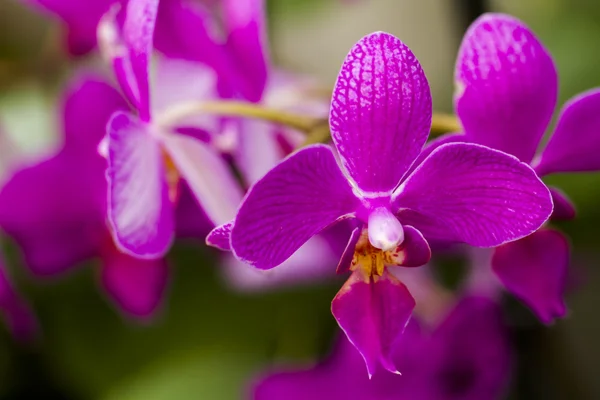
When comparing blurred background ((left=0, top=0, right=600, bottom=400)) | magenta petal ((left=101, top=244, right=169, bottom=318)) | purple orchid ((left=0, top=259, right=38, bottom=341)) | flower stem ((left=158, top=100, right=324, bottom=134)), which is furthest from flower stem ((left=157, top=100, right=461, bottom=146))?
blurred background ((left=0, top=0, right=600, bottom=400))

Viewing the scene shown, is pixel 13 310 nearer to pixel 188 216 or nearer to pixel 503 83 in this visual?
pixel 188 216

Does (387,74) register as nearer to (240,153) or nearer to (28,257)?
(240,153)

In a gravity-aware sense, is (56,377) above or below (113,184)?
below

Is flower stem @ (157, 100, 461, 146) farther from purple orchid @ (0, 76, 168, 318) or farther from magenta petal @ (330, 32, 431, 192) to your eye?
purple orchid @ (0, 76, 168, 318)

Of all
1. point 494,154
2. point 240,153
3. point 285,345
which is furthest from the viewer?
point 285,345

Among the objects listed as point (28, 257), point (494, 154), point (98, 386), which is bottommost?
point (98, 386)

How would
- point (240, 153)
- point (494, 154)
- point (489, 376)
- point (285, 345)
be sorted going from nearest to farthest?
point (494, 154)
point (240, 153)
point (489, 376)
point (285, 345)

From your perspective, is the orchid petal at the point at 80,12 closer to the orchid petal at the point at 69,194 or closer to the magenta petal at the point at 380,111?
the orchid petal at the point at 69,194

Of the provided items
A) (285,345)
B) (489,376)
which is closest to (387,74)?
(489,376)

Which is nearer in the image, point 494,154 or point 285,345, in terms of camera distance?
point 494,154

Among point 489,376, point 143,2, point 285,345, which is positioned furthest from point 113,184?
point 285,345
